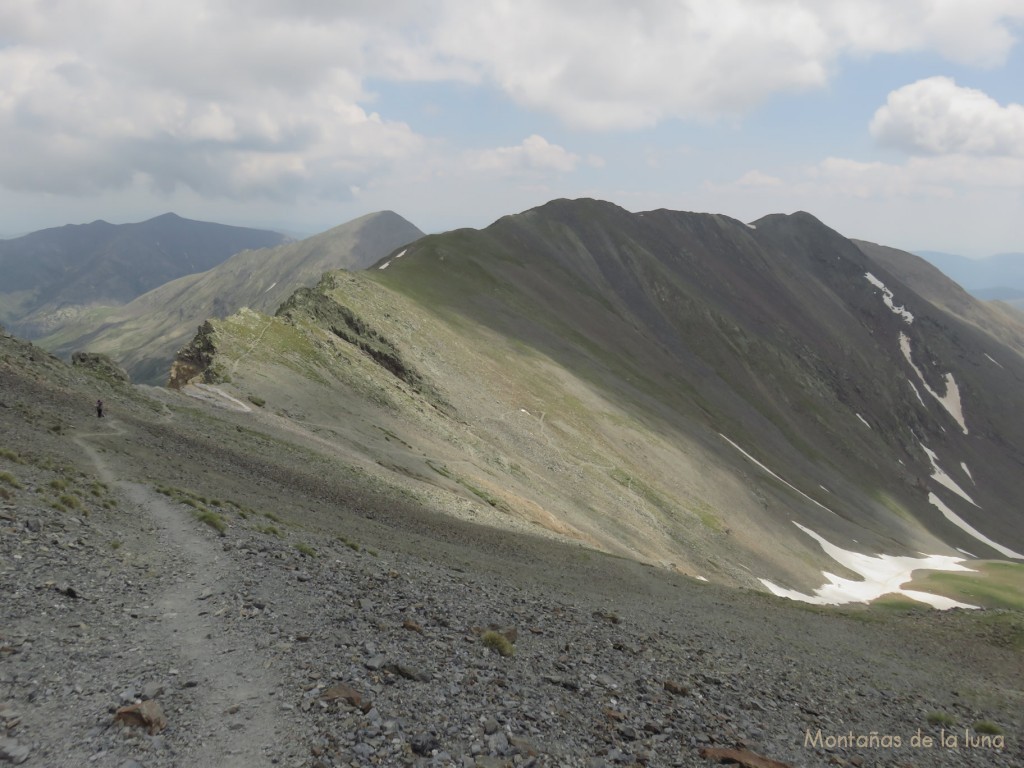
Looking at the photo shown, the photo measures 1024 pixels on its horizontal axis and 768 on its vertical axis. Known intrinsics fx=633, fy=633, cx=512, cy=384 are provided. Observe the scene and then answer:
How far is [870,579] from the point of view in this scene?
2963 inches

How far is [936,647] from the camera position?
3225cm

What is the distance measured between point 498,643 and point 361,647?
3654 mm

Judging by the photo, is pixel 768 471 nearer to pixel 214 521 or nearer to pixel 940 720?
pixel 940 720

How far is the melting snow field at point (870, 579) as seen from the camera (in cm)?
6351

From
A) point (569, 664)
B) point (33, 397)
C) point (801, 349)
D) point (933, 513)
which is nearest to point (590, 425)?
point (33, 397)

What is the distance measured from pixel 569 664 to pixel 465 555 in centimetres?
1246

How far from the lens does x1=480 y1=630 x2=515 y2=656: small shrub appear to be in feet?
52.7

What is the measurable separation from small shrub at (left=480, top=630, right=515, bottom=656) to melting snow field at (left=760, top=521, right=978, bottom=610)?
152 ft

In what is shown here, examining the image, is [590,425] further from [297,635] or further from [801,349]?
[801,349]

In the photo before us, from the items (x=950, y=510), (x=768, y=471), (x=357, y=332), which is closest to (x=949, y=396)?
(x=950, y=510)

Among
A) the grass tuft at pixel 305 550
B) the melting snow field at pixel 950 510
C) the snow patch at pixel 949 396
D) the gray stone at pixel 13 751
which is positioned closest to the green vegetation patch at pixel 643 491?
the grass tuft at pixel 305 550

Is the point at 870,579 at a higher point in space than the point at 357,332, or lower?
lower

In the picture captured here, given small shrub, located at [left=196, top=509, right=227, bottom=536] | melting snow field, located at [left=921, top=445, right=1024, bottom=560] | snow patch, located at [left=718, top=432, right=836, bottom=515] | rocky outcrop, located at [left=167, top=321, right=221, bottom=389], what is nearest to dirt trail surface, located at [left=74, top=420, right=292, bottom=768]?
small shrub, located at [left=196, top=509, right=227, bottom=536]

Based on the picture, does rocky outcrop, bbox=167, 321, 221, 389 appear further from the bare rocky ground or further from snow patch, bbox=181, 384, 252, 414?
the bare rocky ground
